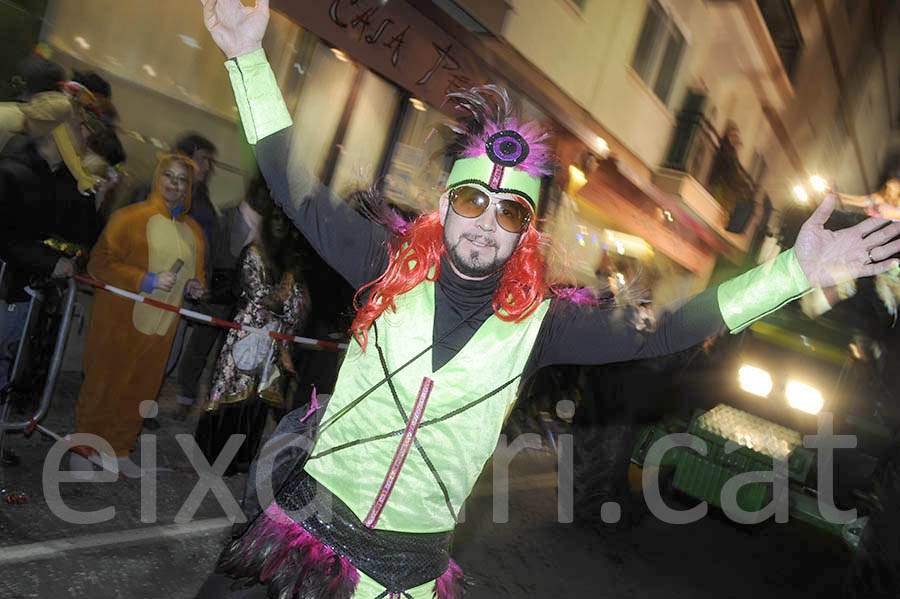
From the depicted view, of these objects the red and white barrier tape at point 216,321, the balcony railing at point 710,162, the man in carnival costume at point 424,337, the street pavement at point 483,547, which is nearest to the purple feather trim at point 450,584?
the man in carnival costume at point 424,337

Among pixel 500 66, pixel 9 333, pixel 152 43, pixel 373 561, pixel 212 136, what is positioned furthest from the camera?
pixel 500 66

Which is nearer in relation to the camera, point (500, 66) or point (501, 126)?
point (501, 126)

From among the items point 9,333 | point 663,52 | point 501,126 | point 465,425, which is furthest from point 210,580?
point 663,52

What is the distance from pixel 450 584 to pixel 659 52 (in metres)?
15.9

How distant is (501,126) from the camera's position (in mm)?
2258

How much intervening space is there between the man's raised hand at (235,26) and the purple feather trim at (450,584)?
5.34ft

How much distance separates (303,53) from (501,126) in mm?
7164

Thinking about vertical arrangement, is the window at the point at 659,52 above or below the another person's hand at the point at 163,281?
above

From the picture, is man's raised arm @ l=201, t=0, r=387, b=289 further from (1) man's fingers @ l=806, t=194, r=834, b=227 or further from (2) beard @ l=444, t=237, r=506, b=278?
(1) man's fingers @ l=806, t=194, r=834, b=227

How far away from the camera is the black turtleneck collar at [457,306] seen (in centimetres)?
212

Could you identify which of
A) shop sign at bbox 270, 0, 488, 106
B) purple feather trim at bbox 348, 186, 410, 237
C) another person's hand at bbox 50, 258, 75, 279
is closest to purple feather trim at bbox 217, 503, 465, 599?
purple feather trim at bbox 348, 186, 410, 237

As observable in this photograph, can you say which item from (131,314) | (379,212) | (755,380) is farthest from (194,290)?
(755,380)

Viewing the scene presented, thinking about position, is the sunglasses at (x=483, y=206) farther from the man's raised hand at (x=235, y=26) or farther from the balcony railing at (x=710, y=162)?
the balcony railing at (x=710, y=162)

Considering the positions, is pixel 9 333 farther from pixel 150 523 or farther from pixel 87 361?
pixel 150 523
